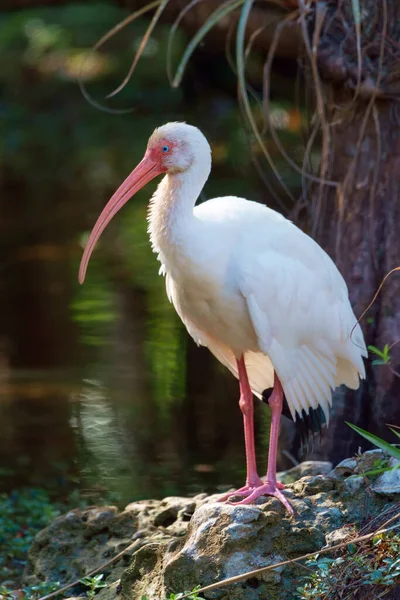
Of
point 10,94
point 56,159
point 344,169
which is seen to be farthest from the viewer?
point 10,94

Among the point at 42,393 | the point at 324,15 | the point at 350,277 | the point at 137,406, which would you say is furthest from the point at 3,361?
the point at 324,15

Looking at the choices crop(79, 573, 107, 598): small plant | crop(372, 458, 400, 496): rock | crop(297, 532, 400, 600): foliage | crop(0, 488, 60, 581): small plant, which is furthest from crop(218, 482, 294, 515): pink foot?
crop(0, 488, 60, 581): small plant

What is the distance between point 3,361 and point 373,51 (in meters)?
4.15

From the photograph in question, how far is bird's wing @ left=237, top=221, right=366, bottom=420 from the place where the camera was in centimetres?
493

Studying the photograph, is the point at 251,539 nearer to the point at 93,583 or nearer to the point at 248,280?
the point at 93,583

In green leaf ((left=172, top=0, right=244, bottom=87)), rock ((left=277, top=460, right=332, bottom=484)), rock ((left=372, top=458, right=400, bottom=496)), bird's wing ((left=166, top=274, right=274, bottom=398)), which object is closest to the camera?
rock ((left=372, top=458, right=400, bottom=496))

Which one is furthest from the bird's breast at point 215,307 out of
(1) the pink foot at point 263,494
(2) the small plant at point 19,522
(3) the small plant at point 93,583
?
(2) the small plant at point 19,522

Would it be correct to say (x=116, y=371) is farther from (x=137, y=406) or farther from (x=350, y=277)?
(x=350, y=277)

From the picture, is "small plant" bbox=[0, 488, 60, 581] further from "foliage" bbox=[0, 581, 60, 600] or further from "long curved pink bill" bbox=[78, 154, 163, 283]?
"long curved pink bill" bbox=[78, 154, 163, 283]

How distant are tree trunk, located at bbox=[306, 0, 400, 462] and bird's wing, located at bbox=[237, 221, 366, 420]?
97 centimetres

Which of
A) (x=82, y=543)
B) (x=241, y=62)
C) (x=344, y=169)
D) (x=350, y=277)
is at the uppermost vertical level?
(x=241, y=62)

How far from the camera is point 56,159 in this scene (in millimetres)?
16078

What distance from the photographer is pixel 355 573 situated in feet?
13.0

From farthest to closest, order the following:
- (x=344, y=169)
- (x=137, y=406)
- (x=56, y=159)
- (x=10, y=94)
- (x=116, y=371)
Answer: (x=10, y=94)
(x=56, y=159)
(x=116, y=371)
(x=137, y=406)
(x=344, y=169)
